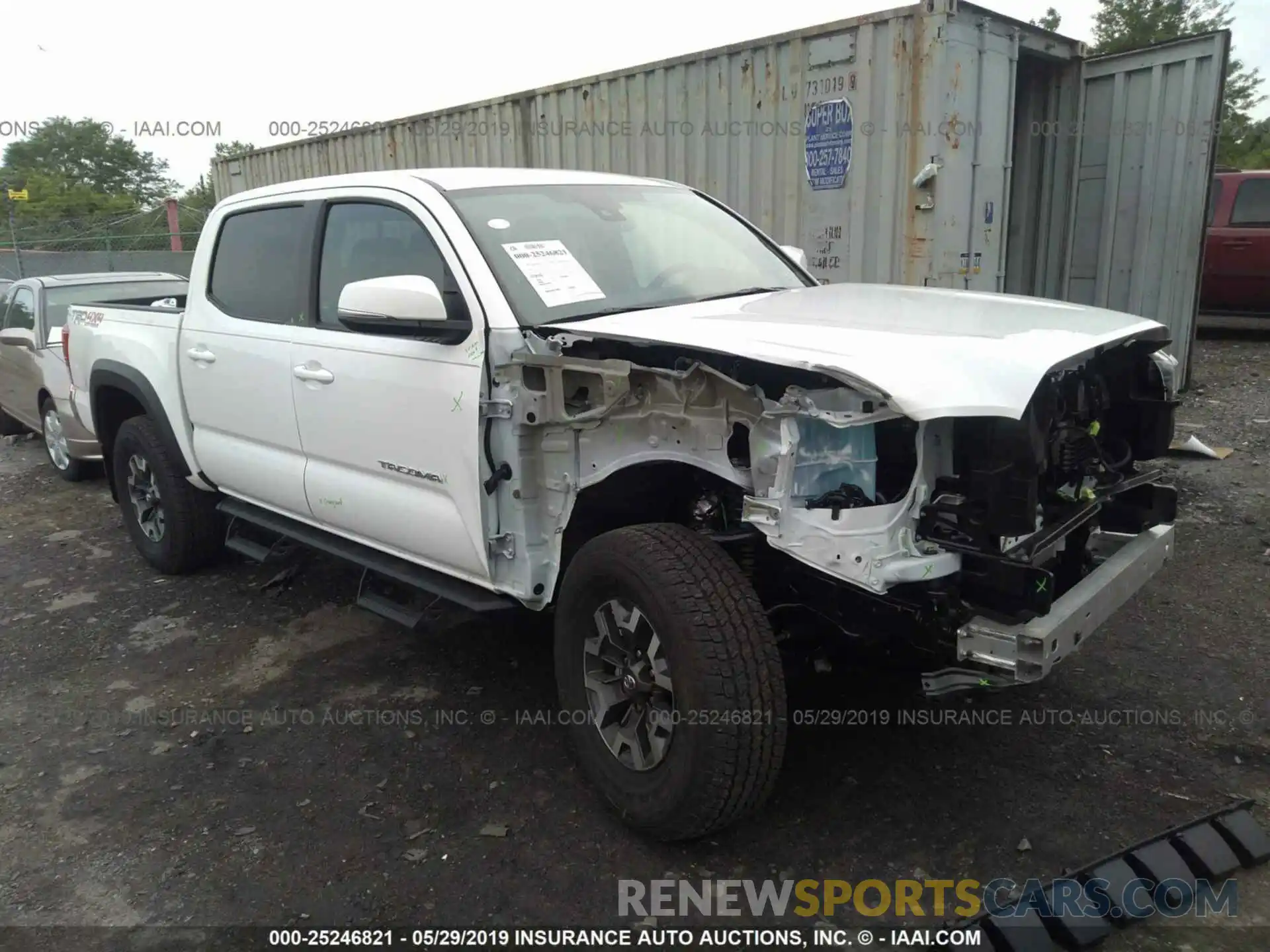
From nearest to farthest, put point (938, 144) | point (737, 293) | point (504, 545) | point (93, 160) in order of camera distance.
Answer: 1. point (504, 545)
2. point (737, 293)
3. point (938, 144)
4. point (93, 160)

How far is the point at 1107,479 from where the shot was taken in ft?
9.77

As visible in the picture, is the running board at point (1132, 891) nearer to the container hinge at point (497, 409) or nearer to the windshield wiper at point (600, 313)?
the container hinge at point (497, 409)

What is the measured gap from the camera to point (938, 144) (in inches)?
225

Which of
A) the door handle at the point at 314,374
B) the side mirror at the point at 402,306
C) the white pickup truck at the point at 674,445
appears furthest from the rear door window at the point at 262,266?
the side mirror at the point at 402,306

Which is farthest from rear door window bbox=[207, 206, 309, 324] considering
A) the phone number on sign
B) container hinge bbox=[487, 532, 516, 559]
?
the phone number on sign

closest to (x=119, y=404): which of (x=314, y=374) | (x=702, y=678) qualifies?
(x=314, y=374)

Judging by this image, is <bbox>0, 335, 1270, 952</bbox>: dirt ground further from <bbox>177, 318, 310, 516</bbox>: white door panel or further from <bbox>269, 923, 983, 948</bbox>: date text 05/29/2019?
<bbox>177, 318, 310, 516</bbox>: white door panel

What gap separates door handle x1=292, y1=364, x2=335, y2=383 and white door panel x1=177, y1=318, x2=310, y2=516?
99 mm

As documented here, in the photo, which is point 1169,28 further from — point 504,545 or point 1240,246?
point 504,545

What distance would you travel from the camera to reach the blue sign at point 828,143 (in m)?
6.17

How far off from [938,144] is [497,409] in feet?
12.9

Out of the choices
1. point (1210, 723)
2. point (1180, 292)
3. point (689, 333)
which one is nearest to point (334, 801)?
point (689, 333)

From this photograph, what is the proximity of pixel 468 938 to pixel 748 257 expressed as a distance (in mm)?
2760

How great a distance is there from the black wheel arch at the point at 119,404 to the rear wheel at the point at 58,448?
2.30m
